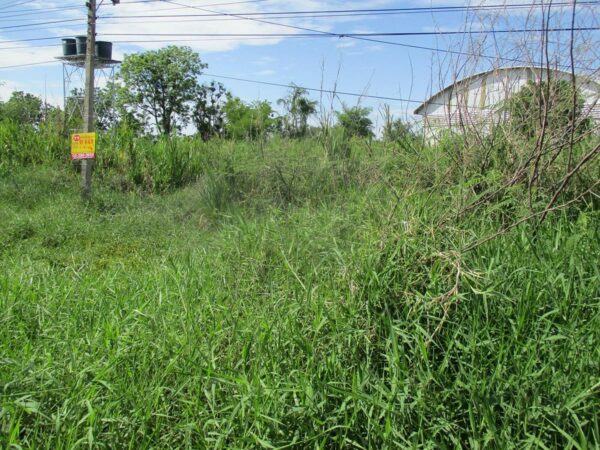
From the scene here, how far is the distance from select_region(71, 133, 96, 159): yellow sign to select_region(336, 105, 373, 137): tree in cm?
459

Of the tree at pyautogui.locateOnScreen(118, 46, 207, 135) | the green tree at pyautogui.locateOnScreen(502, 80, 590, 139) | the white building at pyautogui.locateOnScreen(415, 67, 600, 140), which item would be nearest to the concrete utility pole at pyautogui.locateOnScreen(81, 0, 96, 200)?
the white building at pyautogui.locateOnScreen(415, 67, 600, 140)

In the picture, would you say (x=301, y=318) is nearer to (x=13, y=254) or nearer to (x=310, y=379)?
(x=310, y=379)

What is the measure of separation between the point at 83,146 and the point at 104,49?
3667 mm

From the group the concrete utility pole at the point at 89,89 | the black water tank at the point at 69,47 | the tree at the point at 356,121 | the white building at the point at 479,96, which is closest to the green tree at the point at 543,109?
the white building at the point at 479,96

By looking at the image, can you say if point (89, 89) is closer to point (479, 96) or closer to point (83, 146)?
point (83, 146)

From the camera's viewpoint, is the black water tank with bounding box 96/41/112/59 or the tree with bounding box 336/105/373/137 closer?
the tree with bounding box 336/105/373/137

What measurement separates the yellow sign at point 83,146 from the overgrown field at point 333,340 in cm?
504

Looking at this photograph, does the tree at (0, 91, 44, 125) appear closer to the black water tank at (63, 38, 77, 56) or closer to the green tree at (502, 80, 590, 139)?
the black water tank at (63, 38, 77, 56)

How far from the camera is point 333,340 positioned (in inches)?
111

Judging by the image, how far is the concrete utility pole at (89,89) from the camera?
30.3 ft

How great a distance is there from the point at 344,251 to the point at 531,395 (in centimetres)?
147

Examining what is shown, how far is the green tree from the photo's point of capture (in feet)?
12.5

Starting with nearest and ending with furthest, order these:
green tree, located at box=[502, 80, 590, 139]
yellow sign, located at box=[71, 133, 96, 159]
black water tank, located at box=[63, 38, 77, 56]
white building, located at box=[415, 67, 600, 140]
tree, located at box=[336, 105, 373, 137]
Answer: green tree, located at box=[502, 80, 590, 139]
white building, located at box=[415, 67, 600, 140]
tree, located at box=[336, 105, 373, 137]
yellow sign, located at box=[71, 133, 96, 159]
black water tank, located at box=[63, 38, 77, 56]

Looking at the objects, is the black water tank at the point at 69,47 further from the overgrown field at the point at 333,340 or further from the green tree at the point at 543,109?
the green tree at the point at 543,109
